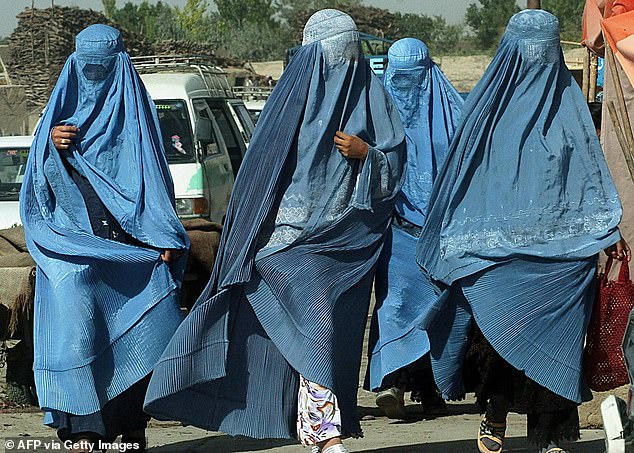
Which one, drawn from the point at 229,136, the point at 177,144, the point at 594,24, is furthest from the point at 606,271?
the point at 229,136

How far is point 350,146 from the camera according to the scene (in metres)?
4.75

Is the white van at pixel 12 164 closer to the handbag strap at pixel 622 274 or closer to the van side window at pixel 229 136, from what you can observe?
the van side window at pixel 229 136

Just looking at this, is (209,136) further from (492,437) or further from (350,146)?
(492,437)

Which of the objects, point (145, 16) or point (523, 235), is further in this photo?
point (145, 16)

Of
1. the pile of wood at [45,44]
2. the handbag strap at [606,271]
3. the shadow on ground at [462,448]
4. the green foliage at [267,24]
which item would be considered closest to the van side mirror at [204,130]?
the shadow on ground at [462,448]

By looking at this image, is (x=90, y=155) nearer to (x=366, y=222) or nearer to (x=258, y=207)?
(x=258, y=207)

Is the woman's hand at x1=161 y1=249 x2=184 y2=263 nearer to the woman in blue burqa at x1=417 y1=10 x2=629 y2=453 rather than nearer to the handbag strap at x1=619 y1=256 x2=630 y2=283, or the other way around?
the woman in blue burqa at x1=417 y1=10 x2=629 y2=453

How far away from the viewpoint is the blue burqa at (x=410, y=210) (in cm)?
541

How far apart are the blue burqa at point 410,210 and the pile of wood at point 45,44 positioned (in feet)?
63.9

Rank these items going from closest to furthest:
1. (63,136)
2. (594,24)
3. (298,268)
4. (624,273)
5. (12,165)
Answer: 1. (298,268)
2. (624,273)
3. (63,136)
4. (594,24)
5. (12,165)

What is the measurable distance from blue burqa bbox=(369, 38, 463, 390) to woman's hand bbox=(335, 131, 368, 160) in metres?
0.66

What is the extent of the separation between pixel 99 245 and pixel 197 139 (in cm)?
549

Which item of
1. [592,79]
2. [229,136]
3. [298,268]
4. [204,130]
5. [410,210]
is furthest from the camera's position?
[229,136]

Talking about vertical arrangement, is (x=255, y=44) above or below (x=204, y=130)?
below
